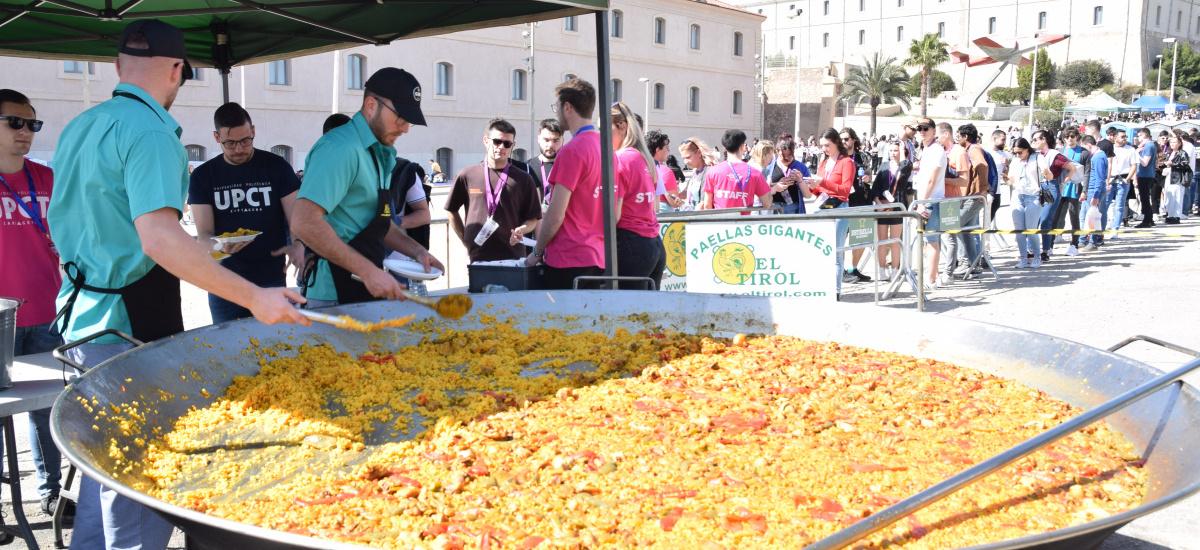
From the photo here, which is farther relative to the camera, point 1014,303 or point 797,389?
point 1014,303

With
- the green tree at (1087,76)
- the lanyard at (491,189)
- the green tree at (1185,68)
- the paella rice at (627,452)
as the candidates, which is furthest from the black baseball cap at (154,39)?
the green tree at (1185,68)

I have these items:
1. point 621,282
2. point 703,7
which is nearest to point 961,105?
point 703,7

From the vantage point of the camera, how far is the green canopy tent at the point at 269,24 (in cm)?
465

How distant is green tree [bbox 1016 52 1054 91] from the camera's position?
78.4 m

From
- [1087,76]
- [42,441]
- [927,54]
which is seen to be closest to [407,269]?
[42,441]

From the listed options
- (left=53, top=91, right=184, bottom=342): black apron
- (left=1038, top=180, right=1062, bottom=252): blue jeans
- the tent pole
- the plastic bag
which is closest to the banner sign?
the tent pole

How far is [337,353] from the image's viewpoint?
11.3 ft

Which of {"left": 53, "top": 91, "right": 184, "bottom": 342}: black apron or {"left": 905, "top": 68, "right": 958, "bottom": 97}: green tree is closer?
{"left": 53, "top": 91, "right": 184, "bottom": 342}: black apron

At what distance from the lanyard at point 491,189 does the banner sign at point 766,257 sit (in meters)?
1.68

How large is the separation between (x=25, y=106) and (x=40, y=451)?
5.20 feet

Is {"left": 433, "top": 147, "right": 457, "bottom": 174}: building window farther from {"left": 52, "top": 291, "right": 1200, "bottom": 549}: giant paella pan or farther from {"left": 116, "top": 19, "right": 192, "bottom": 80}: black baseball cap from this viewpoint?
{"left": 116, "top": 19, "right": 192, "bottom": 80}: black baseball cap

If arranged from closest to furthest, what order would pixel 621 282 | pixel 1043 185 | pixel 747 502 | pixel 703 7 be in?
1. pixel 747 502
2. pixel 621 282
3. pixel 1043 185
4. pixel 703 7

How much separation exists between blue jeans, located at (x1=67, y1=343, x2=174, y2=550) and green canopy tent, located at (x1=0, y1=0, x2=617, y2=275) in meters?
2.23

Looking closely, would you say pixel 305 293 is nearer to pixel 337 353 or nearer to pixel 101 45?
pixel 337 353
